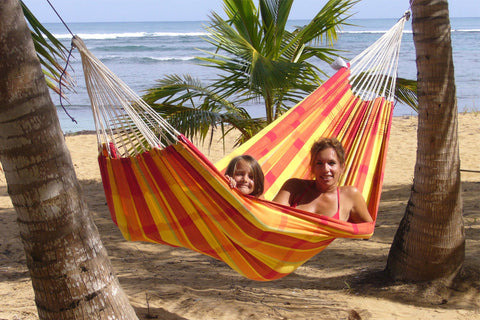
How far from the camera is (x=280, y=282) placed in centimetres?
287

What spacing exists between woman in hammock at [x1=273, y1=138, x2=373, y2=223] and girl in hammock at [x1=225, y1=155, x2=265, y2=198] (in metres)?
0.11

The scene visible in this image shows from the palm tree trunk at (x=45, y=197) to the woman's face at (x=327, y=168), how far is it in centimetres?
107

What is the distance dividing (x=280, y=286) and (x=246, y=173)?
2.84 ft

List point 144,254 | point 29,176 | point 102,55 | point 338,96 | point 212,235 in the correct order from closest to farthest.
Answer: point 29,176, point 212,235, point 338,96, point 144,254, point 102,55

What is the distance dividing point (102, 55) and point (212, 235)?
17.9 metres

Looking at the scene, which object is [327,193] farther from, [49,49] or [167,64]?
[167,64]

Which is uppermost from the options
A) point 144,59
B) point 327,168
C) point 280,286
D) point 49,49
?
point 144,59

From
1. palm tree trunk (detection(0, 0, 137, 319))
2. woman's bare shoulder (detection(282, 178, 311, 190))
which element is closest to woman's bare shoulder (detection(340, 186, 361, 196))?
woman's bare shoulder (detection(282, 178, 311, 190))

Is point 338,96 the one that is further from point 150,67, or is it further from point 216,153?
point 150,67

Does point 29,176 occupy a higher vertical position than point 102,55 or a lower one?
lower

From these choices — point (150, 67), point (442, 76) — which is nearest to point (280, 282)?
point (442, 76)

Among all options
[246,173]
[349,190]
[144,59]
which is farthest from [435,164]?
[144,59]

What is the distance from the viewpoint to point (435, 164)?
2.37m

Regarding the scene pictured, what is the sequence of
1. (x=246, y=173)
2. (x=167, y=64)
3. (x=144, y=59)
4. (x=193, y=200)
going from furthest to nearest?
(x=144, y=59) < (x=167, y=64) < (x=246, y=173) < (x=193, y=200)
